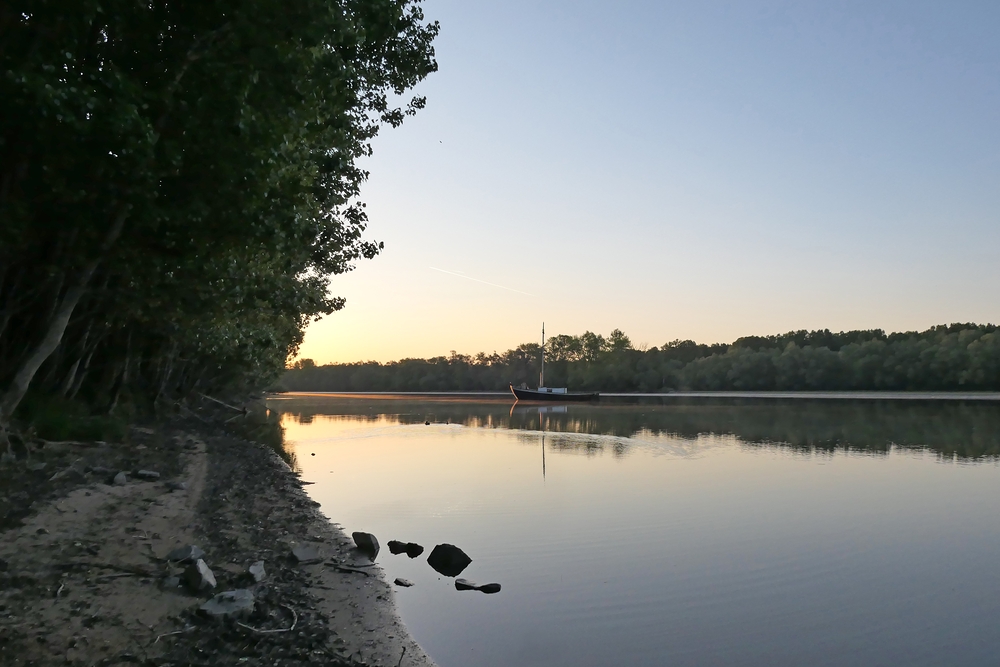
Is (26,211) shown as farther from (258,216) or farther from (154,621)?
(154,621)

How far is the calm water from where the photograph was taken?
923cm

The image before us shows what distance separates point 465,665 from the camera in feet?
27.6

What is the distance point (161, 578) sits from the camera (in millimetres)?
8891

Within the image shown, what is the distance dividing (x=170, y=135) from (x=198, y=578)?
6.58 m

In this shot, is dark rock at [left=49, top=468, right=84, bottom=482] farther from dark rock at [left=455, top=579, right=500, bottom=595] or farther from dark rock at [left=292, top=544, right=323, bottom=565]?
dark rock at [left=455, top=579, right=500, bottom=595]

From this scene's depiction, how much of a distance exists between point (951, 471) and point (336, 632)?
24185 millimetres

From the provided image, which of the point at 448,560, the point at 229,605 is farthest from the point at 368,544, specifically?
the point at 229,605

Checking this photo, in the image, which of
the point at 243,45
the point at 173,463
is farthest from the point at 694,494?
the point at 243,45

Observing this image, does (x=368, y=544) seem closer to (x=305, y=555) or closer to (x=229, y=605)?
(x=305, y=555)

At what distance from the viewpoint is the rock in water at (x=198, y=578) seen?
865cm

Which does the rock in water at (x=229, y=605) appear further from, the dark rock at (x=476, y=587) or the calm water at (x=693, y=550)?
the dark rock at (x=476, y=587)

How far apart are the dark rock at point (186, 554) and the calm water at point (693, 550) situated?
2.89m

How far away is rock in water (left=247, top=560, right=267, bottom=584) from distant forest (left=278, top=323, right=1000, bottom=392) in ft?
334

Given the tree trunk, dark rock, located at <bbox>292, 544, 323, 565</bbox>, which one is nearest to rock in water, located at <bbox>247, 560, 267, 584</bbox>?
dark rock, located at <bbox>292, 544, 323, 565</bbox>
